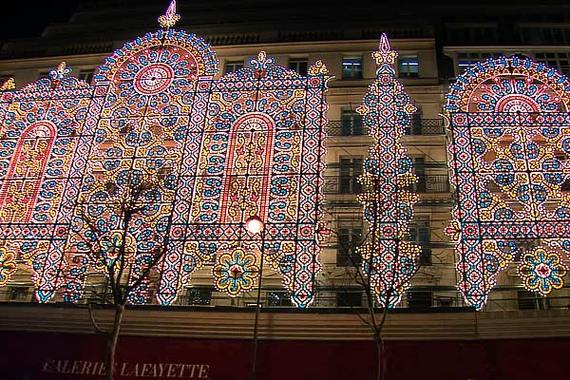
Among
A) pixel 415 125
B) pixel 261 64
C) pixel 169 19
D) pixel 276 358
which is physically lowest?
pixel 276 358

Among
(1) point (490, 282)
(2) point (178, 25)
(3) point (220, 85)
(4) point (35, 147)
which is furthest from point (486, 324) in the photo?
(2) point (178, 25)

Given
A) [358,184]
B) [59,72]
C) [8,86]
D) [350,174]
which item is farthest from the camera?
[8,86]

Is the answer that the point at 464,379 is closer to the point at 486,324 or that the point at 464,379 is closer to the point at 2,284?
the point at 486,324

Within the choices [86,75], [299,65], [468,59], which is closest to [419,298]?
[468,59]

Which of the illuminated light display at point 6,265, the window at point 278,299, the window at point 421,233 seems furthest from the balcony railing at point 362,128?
the illuminated light display at point 6,265

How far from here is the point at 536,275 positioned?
59.5 feet

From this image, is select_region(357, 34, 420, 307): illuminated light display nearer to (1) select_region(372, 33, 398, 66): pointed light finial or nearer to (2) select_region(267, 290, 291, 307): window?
(1) select_region(372, 33, 398, 66): pointed light finial

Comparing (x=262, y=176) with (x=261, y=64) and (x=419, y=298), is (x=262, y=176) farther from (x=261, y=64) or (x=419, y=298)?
(x=419, y=298)

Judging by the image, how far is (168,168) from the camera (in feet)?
71.4

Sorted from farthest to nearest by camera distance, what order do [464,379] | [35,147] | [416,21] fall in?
[416,21] → [35,147] → [464,379]

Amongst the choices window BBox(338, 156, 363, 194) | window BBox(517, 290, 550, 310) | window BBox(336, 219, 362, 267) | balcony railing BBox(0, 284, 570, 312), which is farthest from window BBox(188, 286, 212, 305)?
window BBox(517, 290, 550, 310)

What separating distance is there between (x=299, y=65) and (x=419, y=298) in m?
11.7

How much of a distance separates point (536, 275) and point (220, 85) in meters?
13.6

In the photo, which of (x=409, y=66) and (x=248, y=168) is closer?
(x=248, y=168)
